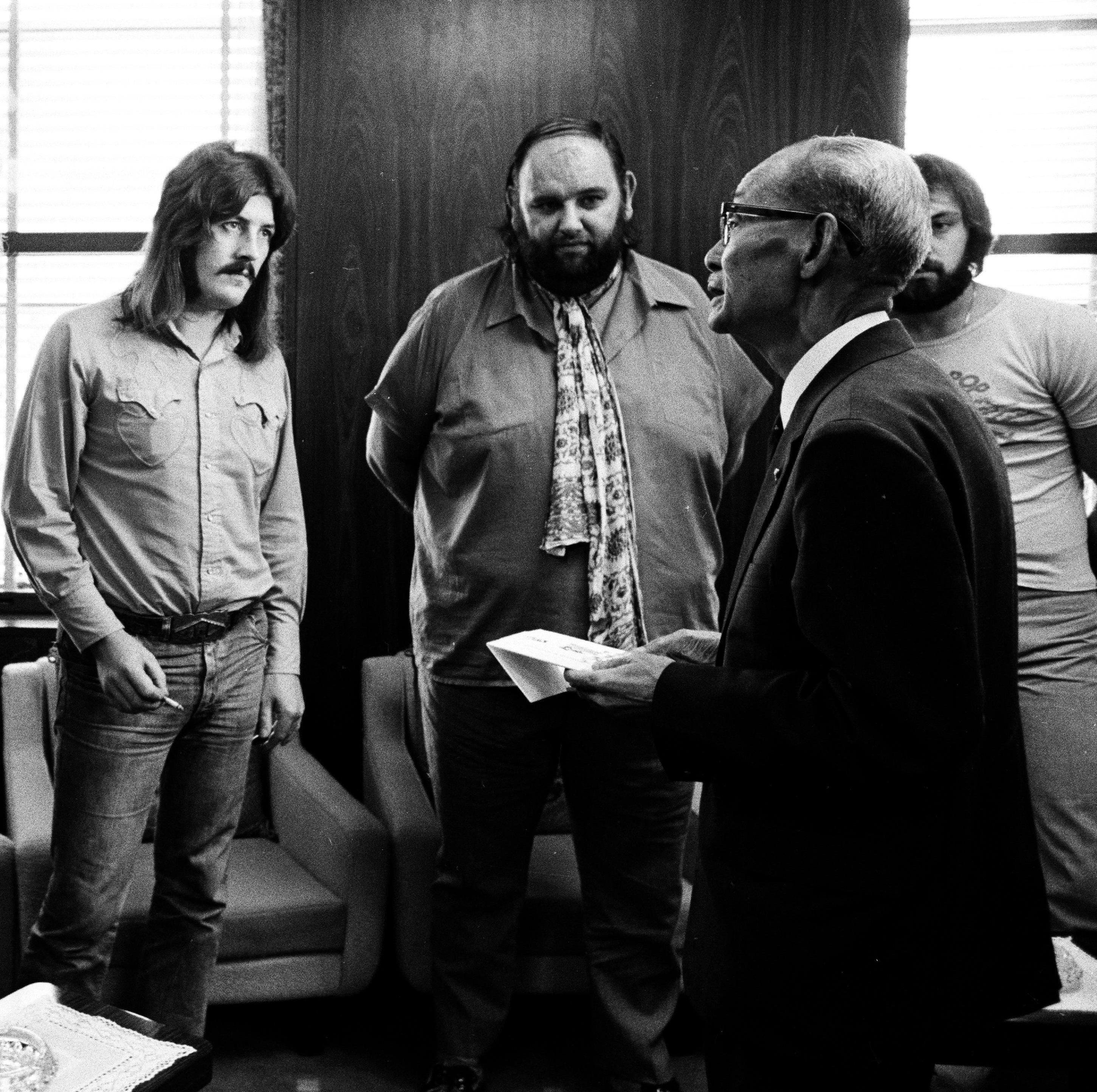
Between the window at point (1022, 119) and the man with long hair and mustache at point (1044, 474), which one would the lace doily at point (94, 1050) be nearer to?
the man with long hair and mustache at point (1044, 474)

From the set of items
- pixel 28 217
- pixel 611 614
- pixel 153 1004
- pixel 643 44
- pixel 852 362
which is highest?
pixel 643 44

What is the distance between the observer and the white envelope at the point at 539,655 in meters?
1.59

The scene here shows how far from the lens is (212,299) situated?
2182 millimetres

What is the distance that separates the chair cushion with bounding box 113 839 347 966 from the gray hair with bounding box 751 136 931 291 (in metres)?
1.75

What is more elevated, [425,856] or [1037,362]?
[1037,362]

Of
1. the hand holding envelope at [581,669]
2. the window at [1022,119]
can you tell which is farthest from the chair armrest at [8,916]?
the window at [1022,119]

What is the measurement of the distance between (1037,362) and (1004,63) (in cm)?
128

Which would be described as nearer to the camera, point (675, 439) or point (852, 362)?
point (852, 362)

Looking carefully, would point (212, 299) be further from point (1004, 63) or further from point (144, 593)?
point (1004, 63)

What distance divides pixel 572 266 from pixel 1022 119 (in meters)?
1.59

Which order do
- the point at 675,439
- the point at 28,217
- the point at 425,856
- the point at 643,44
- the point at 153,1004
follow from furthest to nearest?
1. the point at 28,217
2. the point at 643,44
3. the point at 425,856
4. the point at 675,439
5. the point at 153,1004

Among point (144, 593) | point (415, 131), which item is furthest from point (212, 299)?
point (415, 131)

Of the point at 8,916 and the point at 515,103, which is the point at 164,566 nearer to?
the point at 8,916

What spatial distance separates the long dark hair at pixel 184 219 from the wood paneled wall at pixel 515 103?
3.11 ft
